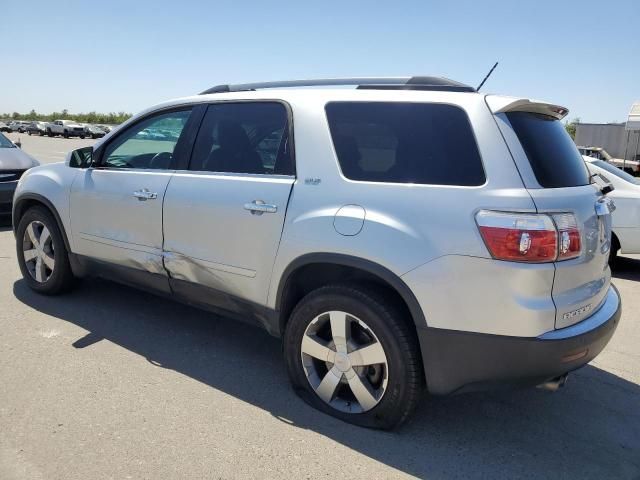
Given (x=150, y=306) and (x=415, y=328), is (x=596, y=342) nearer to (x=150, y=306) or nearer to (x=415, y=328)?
(x=415, y=328)

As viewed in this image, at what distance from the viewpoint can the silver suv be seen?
2.46 m

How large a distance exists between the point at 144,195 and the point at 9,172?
536 cm

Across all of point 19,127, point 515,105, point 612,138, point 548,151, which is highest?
point 515,105

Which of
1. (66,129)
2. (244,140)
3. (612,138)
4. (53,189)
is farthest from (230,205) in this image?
(66,129)

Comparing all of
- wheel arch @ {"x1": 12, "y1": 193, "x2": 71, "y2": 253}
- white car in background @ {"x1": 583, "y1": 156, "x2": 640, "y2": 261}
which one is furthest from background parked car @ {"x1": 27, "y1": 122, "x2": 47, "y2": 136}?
white car in background @ {"x1": 583, "y1": 156, "x2": 640, "y2": 261}

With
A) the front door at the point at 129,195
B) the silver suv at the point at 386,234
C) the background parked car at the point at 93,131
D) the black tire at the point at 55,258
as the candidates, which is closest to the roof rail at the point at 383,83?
the silver suv at the point at 386,234

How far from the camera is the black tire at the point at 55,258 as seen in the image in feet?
15.1

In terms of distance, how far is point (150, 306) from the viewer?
476 centimetres

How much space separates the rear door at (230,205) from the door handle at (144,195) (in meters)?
0.15

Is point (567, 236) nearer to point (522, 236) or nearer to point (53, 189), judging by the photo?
point (522, 236)

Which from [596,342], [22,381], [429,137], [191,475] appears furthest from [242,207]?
[596,342]

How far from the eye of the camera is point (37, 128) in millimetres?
54188

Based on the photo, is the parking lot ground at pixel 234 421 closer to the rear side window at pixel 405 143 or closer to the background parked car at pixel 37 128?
the rear side window at pixel 405 143

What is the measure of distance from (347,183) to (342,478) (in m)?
1.46
